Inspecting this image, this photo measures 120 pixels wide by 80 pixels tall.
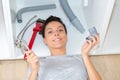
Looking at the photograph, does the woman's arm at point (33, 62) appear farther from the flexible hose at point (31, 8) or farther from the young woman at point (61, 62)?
the flexible hose at point (31, 8)

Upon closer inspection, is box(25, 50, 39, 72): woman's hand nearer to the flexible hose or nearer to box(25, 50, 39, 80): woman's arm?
box(25, 50, 39, 80): woman's arm

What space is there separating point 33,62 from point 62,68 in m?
0.19

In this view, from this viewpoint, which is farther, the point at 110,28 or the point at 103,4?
the point at 110,28

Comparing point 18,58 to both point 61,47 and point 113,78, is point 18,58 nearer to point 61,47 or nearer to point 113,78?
point 61,47

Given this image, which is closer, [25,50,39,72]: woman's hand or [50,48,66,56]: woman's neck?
[25,50,39,72]: woman's hand

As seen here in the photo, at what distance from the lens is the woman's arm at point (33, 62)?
4.39 feet

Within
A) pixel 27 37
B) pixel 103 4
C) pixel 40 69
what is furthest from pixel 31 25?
pixel 103 4

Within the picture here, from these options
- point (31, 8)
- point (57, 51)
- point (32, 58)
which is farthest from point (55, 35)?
point (31, 8)

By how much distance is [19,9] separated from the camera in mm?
1771

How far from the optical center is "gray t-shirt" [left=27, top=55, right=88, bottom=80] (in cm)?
144

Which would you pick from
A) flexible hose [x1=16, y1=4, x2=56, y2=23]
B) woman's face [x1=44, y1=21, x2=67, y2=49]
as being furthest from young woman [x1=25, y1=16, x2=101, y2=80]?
flexible hose [x1=16, y1=4, x2=56, y2=23]

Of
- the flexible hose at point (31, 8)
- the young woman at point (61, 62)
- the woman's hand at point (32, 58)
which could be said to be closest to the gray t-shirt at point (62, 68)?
the young woman at point (61, 62)

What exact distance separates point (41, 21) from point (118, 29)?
1.59 ft

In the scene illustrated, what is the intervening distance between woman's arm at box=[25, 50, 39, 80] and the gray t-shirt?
1.9 inches
